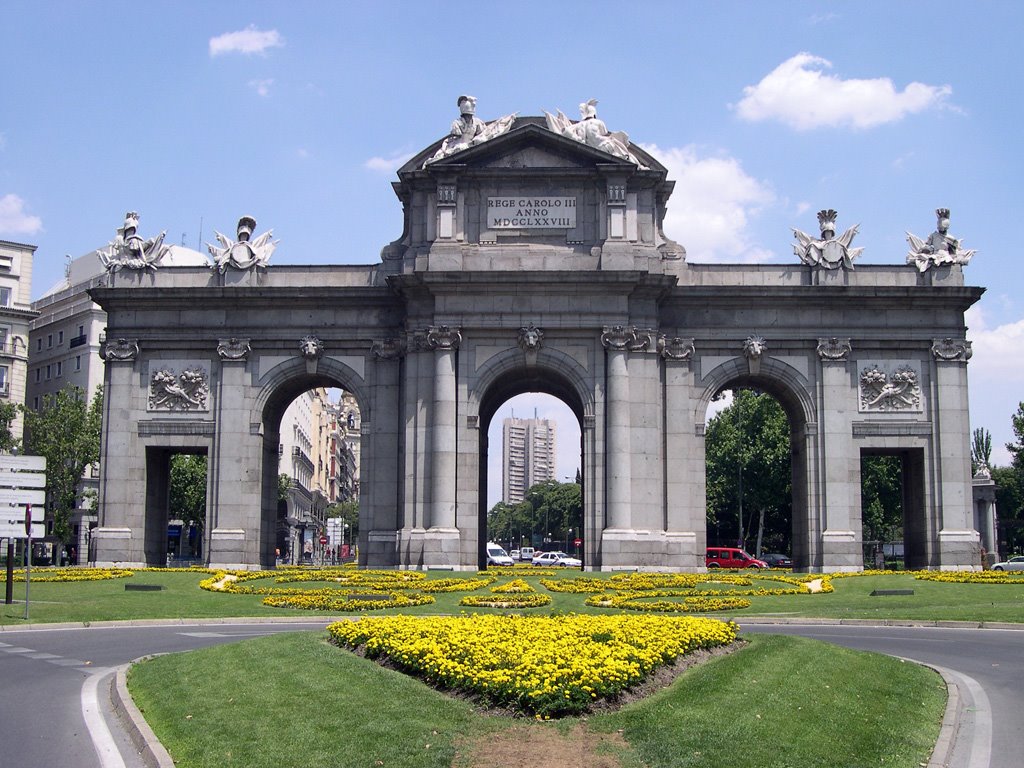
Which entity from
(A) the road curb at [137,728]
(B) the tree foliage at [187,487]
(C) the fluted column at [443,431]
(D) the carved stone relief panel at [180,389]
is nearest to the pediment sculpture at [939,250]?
(C) the fluted column at [443,431]

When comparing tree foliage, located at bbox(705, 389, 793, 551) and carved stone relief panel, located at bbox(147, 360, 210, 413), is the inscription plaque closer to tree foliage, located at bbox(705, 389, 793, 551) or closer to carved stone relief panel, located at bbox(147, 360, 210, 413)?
carved stone relief panel, located at bbox(147, 360, 210, 413)

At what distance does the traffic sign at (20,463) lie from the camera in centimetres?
3488

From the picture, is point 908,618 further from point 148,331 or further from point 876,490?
point 876,490

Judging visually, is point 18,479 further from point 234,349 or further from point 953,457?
point 953,457

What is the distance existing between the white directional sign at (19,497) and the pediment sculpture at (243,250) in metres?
27.6

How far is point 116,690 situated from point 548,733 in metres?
8.80

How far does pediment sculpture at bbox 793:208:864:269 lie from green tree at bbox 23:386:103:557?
2068 inches

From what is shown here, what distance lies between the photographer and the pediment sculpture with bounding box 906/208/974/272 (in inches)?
2356

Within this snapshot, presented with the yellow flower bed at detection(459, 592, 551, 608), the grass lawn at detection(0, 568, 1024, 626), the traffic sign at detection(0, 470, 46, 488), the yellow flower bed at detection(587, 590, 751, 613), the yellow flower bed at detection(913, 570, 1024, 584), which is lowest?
the grass lawn at detection(0, 568, 1024, 626)

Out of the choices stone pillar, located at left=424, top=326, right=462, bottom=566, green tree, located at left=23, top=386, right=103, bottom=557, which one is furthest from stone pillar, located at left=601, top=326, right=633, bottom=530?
green tree, located at left=23, top=386, right=103, bottom=557

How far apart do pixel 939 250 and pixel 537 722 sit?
51.0m

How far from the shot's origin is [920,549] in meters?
60.0

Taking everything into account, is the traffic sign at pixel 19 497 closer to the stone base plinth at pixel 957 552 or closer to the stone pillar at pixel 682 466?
the stone pillar at pixel 682 466

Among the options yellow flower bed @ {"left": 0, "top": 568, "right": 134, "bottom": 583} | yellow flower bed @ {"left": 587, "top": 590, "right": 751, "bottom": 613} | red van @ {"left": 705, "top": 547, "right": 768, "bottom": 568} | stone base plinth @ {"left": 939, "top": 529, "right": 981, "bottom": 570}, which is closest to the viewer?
yellow flower bed @ {"left": 587, "top": 590, "right": 751, "bottom": 613}
